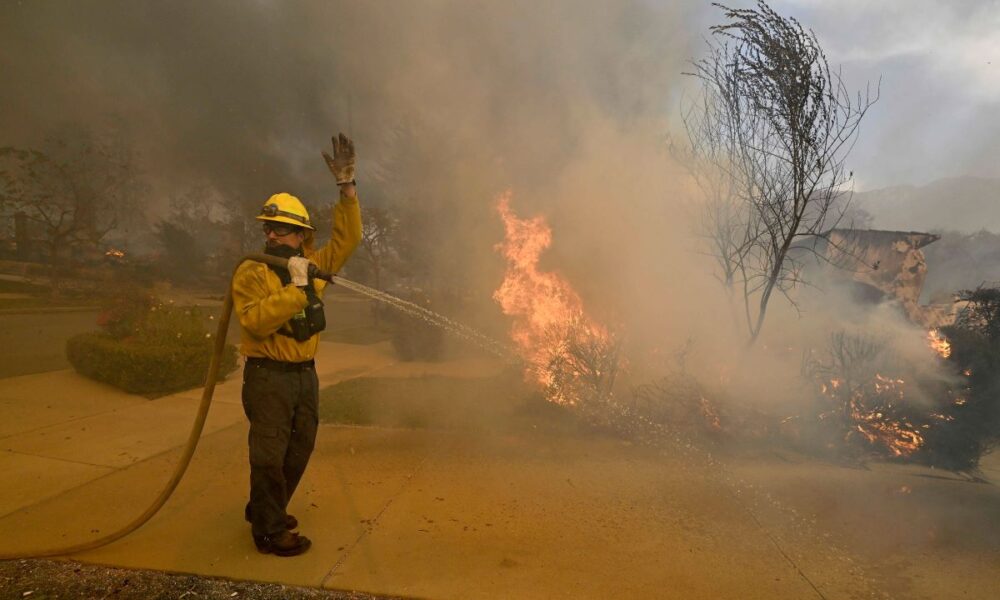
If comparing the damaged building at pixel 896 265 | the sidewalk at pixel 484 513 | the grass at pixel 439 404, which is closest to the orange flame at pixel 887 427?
the sidewalk at pixel 484 513

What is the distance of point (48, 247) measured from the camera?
16844 millimetres

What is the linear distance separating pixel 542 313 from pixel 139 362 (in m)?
4.42

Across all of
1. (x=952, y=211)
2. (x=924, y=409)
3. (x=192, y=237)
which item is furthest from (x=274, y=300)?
(x=952, y=211)

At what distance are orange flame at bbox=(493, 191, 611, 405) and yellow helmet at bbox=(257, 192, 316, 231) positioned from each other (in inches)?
129

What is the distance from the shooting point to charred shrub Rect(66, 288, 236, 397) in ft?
18.0

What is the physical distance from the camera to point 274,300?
7.56 ft

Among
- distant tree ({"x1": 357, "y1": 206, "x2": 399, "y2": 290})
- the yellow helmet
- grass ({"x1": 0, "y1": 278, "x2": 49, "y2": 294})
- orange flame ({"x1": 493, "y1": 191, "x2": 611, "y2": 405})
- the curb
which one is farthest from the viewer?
distant tree ({"x1": 357, "y1": 206, "x2": 399, "y2": 290})

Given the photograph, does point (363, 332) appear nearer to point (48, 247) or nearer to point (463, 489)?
point (463, 489)

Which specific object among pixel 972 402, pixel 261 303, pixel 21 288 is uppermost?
pixel 261 303

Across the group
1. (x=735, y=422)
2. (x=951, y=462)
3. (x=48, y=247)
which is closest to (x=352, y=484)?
(x=735, y=422)

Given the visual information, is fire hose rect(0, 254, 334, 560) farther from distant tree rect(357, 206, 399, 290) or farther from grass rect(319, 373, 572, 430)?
distant tree rect(357, 206, 399, 290)

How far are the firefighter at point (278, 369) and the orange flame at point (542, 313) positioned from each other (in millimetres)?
3083

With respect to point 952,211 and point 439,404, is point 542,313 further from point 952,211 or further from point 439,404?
point 952,211


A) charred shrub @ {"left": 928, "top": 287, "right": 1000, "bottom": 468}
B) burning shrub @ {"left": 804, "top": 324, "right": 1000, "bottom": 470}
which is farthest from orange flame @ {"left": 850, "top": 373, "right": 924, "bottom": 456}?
charred shrub @ {"left": 928, "top": 287, "right": 1000, "bottom": 468}
